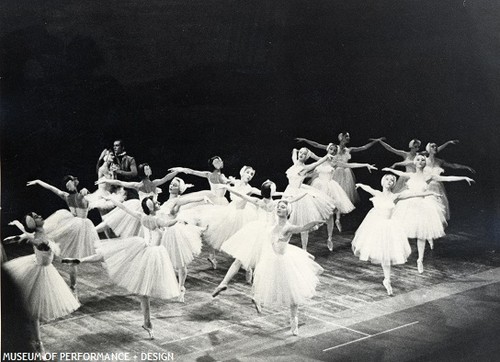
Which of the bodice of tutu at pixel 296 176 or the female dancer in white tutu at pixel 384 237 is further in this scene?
the bodice of tutu at pixel 296 176

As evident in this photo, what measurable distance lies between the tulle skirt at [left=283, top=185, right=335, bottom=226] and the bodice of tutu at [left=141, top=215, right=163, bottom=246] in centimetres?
242

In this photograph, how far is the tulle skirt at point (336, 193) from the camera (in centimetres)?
872

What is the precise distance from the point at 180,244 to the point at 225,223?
81 centimetres

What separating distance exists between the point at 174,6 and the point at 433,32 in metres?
3.57

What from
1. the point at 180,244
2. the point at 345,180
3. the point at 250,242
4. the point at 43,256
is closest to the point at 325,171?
the point at 345,180

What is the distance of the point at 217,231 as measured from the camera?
7.28 metres

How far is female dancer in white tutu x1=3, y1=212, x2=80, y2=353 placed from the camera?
16.9ft

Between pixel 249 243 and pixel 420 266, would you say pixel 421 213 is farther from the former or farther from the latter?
pixel 249 243

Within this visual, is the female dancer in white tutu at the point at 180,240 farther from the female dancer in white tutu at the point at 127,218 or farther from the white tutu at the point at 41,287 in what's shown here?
the white tutu at the point at 41,287

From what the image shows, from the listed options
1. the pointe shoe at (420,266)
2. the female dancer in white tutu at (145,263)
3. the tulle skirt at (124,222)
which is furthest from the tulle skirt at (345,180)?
the female dancer in white tutu at (145,263)

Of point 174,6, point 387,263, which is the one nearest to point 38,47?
point 174,6

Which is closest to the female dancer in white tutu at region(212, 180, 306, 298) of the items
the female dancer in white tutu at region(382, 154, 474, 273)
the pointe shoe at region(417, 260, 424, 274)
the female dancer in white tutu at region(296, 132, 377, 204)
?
the female dancer in white tutu at region(382, 154, 474, 273)

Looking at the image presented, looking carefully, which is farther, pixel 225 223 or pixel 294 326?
pixel 225 223

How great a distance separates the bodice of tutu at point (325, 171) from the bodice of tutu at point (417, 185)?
3.57ft
